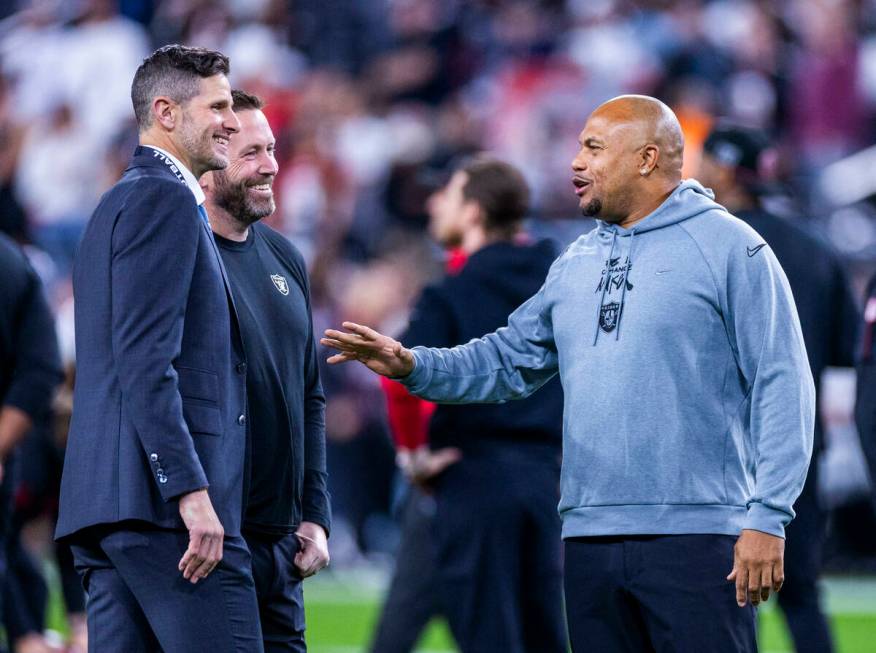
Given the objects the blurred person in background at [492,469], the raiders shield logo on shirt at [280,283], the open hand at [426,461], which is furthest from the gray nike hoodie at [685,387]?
the open hand at [426,461]

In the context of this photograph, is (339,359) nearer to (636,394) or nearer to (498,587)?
(636,394)

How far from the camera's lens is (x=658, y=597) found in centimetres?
393

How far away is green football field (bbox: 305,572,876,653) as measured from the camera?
858 centimetres

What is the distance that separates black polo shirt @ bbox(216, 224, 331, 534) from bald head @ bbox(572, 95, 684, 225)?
0.90 metres

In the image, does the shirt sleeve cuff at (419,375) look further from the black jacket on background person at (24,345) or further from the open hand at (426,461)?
the black jacket on background person at (24,345)

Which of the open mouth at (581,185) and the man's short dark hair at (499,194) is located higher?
the open mouth at (581,185)

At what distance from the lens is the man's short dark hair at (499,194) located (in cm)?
593

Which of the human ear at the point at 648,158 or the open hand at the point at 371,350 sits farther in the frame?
the human ear at the point at 648,158

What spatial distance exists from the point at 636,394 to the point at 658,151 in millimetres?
705

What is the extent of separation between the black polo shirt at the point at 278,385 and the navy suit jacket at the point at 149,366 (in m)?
0.30

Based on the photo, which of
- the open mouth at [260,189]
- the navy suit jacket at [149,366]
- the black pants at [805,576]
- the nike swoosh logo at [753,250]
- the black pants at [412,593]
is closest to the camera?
the navy suit jacket at [149,366]

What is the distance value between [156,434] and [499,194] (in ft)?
8.70

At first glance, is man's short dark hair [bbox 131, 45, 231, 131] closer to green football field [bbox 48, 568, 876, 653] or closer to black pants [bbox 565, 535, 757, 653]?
black pants [bbox 565, 535, 757, 653]

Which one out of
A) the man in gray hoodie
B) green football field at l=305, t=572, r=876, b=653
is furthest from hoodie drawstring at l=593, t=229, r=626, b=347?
green football field at l=305, t=572, r=876, b=653
